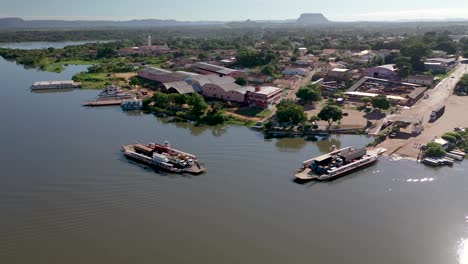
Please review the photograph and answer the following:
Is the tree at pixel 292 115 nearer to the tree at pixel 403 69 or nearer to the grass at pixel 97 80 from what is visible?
the tree at pixel 403 69

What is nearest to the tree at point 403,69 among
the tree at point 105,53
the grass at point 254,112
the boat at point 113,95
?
the grass at point 254,112

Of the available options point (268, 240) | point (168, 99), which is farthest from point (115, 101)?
point (268, 240)

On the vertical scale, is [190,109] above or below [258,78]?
below

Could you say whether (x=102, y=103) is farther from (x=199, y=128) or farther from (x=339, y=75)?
(x=339, y=75)

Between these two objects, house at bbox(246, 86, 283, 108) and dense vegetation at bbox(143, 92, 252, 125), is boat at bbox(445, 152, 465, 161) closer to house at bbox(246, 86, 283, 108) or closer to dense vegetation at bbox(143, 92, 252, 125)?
dense vegetation at bbox(143, 92, 252, 125)

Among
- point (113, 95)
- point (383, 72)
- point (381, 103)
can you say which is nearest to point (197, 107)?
point (113, 95)

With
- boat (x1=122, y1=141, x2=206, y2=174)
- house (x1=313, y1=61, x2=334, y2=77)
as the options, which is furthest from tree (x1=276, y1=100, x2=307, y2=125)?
house (x1=313, y1=61, x2=334, y2=77)

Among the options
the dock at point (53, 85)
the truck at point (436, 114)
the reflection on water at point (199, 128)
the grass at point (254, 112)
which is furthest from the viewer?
the dock at point (53, 85)
